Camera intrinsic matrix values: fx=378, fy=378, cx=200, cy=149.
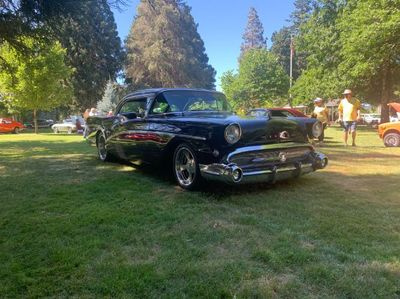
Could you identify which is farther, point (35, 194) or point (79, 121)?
point (79, 121)

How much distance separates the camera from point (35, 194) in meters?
5.56

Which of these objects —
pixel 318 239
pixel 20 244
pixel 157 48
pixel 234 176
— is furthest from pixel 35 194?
pixel 157 48

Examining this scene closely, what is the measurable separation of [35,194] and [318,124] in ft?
15.4

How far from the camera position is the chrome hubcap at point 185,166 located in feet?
18.1

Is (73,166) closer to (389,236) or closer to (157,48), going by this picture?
(389,236)

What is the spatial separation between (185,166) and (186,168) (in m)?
0.04

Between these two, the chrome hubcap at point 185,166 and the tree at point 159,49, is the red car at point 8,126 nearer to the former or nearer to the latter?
the tree at point 159,49

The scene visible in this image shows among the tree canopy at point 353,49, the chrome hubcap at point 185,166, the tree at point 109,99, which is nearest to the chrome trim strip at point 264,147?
the chrome hubcap at point 185,166

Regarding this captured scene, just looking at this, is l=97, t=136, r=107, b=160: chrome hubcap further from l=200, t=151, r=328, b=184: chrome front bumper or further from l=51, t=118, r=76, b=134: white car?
l=51, t=118, r=76, b=134: white car

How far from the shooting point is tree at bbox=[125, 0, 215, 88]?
48125 mm

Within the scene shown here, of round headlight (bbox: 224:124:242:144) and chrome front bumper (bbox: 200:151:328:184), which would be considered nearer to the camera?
chrome front bumper (bbox: 200:151:328:184)

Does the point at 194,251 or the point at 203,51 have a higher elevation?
the point at 203,51

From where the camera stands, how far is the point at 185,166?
5.71 metres

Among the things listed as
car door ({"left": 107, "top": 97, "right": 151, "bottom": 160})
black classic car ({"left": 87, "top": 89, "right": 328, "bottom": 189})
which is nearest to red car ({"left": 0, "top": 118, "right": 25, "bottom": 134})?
car door ({"left": 107, "top": 97, "right": 151, "bottom": 160})
